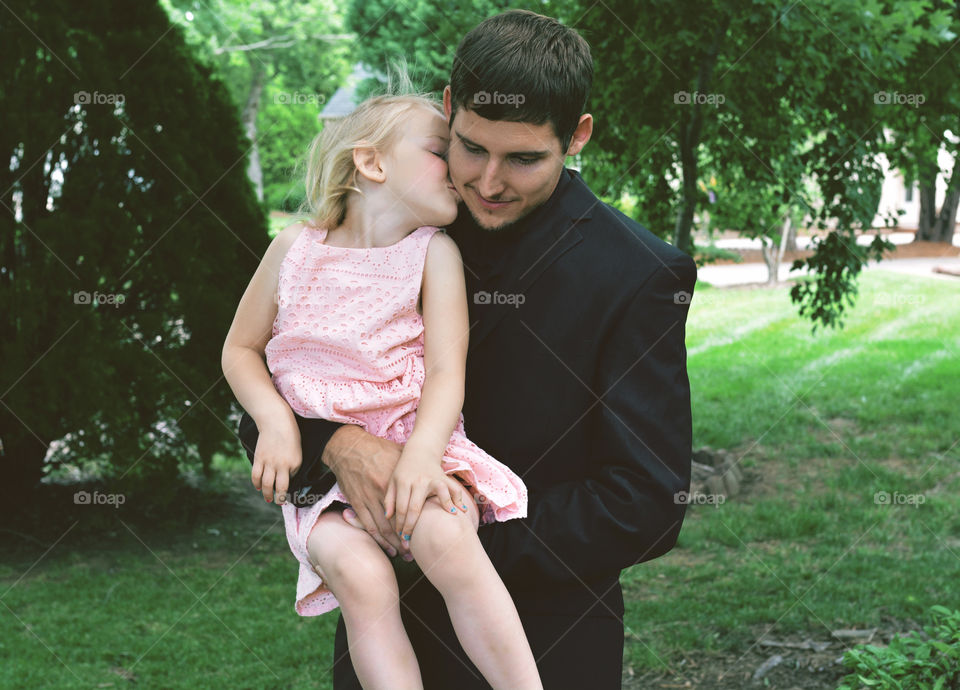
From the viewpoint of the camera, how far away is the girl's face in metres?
2.13

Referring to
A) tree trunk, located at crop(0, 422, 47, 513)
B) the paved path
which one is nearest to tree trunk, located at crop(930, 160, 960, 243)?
the paved path

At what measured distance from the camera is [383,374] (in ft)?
6.88

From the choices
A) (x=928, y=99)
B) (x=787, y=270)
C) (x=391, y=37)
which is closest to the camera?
(x=928, y=99)

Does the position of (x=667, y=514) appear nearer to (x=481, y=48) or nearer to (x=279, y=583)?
(x=481, y=48)

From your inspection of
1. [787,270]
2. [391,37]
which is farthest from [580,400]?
[391,37]

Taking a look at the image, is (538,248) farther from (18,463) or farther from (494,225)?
(18,463)

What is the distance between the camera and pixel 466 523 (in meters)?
1.91

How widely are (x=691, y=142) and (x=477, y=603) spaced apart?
15.7 feet

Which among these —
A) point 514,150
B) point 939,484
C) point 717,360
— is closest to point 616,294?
point 514,150

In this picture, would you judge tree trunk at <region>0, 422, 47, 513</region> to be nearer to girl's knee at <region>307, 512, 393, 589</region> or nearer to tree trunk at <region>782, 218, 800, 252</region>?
girl's knee at <region>307, 512, 393, 589</region>

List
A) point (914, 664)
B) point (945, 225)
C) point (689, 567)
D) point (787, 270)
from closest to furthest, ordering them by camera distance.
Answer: point (914, 664) < point (689, 567) < point (787, 270) < point (945, 225)

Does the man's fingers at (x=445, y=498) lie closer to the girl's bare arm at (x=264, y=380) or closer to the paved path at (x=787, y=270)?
the girl's bare arm at (x=264, y=380)

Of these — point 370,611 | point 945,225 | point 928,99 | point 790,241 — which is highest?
point 928,99

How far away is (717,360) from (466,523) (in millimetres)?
8706
